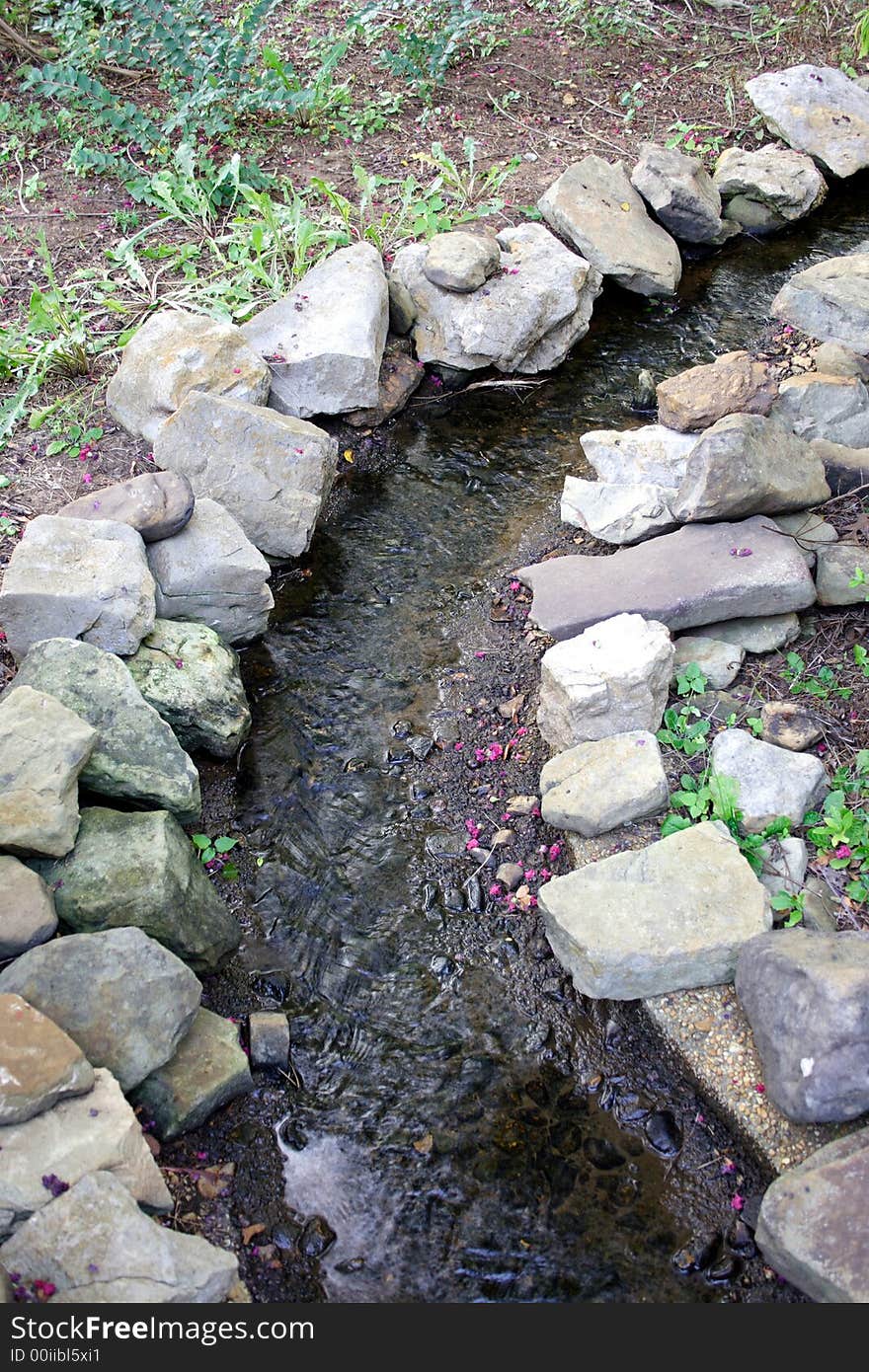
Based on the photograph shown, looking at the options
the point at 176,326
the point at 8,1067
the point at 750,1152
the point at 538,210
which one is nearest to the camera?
the point at 8,1067

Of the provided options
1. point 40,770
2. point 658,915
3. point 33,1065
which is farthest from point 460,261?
point 33,1065

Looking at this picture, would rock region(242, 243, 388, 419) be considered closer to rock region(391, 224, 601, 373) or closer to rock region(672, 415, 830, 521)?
rock region(391, 224, 601, 373)

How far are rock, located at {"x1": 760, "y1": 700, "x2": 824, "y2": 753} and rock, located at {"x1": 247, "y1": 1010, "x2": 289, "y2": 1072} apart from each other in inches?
69.8

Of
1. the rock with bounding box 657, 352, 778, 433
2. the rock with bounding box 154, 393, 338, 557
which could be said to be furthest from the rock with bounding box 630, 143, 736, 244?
the rock with bounding box 154, 393, 338, 557

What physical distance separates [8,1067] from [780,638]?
285 cm

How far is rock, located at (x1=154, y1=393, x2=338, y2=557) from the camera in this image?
178 inches

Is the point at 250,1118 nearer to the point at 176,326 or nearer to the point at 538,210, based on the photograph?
the point at 176,326

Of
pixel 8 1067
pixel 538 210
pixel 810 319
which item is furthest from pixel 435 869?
pixel 538 210

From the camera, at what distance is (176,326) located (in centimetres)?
495

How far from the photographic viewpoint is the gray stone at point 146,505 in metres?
4.10

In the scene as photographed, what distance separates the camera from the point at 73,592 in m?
3.69

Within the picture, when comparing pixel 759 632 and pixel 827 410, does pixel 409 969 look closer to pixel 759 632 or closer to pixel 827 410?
pixel 759 632

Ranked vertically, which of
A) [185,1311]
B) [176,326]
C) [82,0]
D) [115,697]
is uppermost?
[82,0]

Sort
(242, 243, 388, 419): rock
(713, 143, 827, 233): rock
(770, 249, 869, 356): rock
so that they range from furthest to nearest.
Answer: (713, 143, 827, 233): rock
(770, 249, 869, 356): rock
(242, 243, 388, 419): rock
